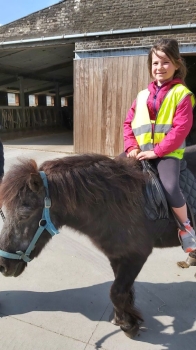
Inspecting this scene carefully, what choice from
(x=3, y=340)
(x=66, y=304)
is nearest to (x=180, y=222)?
(x=66, y=304)

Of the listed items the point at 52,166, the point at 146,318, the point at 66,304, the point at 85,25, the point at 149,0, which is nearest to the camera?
the point at 52,166

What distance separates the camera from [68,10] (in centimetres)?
746

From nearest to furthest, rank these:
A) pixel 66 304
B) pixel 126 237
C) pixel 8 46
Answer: pixel 126 237, pixel 66 304, pixel 8 46

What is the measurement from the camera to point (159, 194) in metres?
1.78

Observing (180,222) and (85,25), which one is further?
(85,25)

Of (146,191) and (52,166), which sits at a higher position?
(52,166)

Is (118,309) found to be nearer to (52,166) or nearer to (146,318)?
(146,318)

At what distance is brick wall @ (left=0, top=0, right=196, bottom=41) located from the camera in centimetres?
615

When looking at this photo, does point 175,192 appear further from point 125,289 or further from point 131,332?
point 131,332

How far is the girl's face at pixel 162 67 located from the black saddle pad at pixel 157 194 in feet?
2.15

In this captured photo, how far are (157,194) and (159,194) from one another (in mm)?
14

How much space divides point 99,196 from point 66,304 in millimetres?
1228

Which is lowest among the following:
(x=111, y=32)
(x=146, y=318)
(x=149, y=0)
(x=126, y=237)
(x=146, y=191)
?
(x=146, y=318)

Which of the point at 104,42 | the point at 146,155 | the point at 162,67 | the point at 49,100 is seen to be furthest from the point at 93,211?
the point at 49,100
